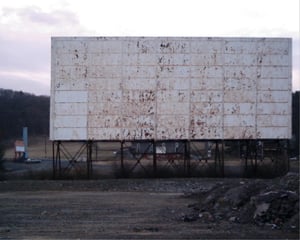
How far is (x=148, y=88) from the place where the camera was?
32.9m

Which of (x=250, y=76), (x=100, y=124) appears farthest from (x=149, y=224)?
(x=250, y=76)

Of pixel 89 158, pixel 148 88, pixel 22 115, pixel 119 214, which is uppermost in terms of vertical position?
pixel 148 88

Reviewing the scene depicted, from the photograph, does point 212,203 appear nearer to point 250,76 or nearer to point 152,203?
point 152,203

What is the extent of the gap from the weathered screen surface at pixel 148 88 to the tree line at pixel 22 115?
4713 cm

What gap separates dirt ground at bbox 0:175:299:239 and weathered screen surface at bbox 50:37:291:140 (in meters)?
4.84

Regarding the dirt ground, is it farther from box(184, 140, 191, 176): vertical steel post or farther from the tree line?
the tree line

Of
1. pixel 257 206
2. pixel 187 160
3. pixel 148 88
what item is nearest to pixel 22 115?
pixel 187 160

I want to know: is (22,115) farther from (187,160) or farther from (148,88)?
(148,88)

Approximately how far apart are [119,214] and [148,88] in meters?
15.5

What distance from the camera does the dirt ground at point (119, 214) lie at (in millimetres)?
14250

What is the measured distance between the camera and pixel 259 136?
34.0m

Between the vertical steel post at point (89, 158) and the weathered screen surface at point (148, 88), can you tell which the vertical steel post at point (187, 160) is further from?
the vertical steel post at point (89, 158)

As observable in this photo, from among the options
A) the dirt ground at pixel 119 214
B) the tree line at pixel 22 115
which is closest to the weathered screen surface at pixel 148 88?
the dirt ground at pixel 119 214

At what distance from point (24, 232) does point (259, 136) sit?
21572mm
